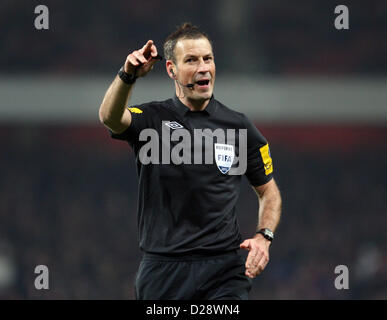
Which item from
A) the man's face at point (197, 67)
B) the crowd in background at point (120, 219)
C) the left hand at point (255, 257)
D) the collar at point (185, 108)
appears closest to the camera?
the left hand at point (255, 257)

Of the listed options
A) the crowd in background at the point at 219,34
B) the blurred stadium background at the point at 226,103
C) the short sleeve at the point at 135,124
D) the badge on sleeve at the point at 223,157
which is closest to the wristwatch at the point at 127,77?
the short sleeve at the point at 135,124

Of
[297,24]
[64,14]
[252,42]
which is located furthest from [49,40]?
[297,24]

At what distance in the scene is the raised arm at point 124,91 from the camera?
11.3 feet

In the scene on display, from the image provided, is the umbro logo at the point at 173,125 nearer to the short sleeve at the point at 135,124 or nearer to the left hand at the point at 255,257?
the short sleeve at the point at 135,124

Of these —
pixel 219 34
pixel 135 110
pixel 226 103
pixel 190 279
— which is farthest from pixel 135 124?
pixel 219 34

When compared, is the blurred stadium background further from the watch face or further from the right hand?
the right hand

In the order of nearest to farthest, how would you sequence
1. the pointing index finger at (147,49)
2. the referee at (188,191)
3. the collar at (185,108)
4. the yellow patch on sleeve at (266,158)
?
the pointing index finger at (147,49)
the referee at (188,191)
the collar at (185,108)
the yellow patch on sleeve at (266,158)

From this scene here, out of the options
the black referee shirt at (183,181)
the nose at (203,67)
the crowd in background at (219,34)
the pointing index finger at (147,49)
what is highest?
the crowd in background at (219,34)

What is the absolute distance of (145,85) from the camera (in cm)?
1462

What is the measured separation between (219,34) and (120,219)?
15.8 feet

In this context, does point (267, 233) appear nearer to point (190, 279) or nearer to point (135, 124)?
point (190, 279)

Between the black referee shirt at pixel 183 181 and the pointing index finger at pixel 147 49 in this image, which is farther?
the black referee shirt at pixel 183 181

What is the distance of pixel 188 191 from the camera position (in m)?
3.73

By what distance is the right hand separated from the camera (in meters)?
3.43
